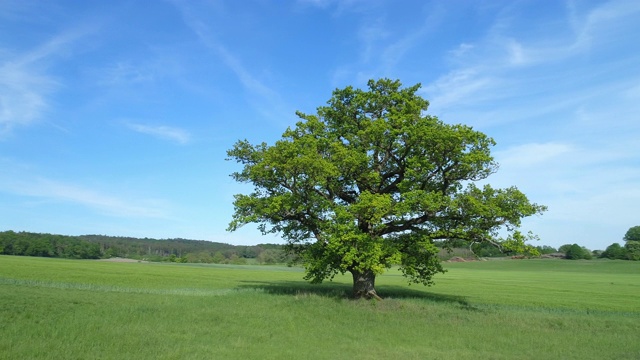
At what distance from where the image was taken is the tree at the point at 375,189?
82.5 feet

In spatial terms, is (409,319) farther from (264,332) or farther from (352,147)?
(352,147)

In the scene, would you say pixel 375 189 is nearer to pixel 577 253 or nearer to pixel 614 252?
pixel 577 253

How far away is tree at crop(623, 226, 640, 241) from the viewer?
158 metres

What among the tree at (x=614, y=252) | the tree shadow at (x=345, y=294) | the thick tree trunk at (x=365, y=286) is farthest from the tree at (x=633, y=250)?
the thick tree trunk at (x=365, y=286)

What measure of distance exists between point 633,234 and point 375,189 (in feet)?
560

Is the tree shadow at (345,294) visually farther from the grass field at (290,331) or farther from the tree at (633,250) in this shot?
the tree at (633,250)

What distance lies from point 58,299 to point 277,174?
43.9ft

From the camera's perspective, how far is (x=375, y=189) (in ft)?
97.2

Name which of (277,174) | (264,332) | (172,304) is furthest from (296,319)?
(277,174)

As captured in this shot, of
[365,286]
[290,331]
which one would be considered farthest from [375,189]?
[290,331]

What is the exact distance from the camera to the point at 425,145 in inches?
1037

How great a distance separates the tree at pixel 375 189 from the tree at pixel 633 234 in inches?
6547

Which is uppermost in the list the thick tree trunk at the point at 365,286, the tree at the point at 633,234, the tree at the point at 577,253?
the tree at the point at 633,234

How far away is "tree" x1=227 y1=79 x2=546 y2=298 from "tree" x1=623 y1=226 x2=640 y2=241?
16629cm
